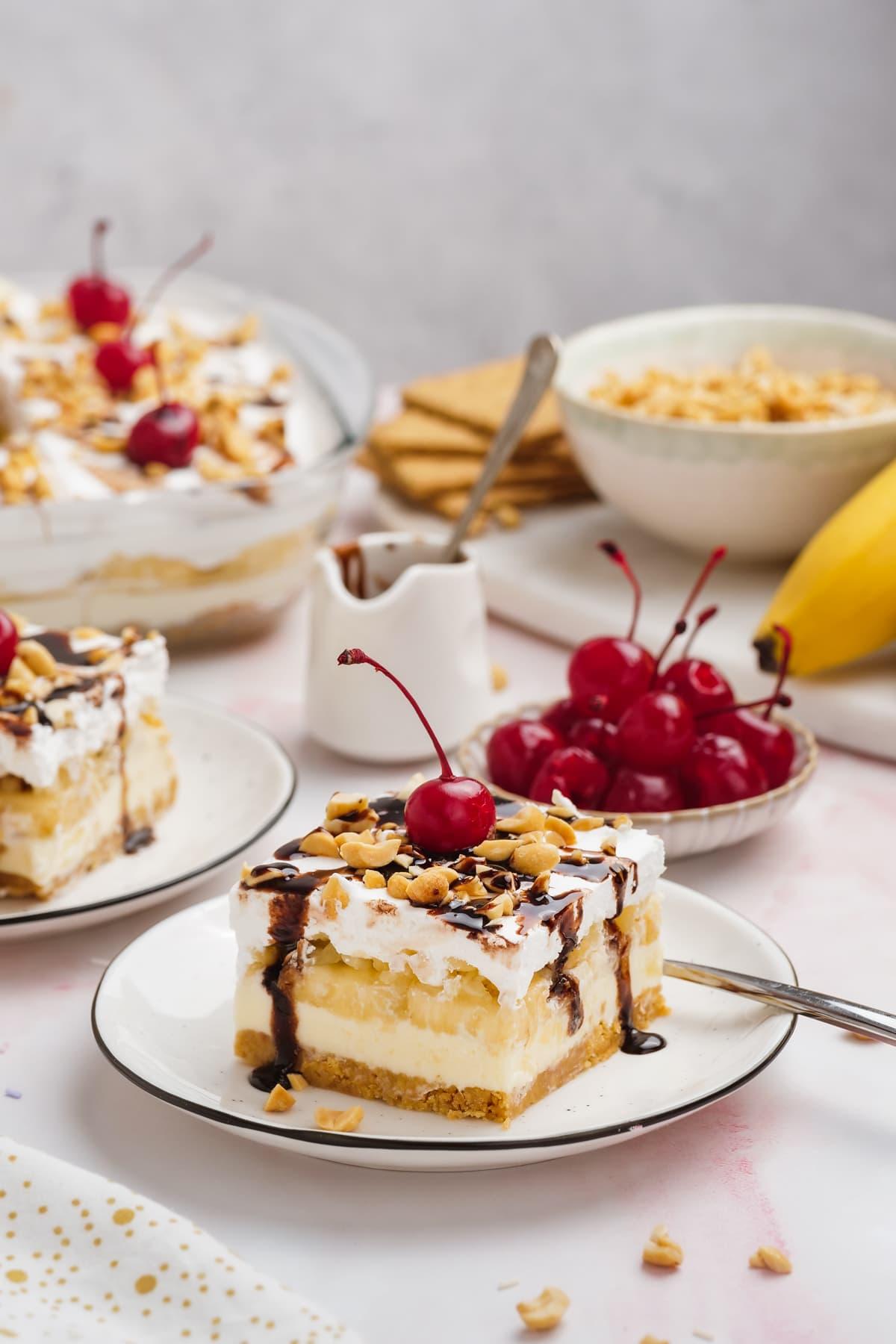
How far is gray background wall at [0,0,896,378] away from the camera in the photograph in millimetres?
3512

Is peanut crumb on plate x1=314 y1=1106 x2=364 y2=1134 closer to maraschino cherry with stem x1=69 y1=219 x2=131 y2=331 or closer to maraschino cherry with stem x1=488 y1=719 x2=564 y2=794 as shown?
maraschino cherry with stem x1=488 y1=719 x2=564 y2=794

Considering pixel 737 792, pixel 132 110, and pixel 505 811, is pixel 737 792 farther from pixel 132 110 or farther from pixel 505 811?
pixel 132 110

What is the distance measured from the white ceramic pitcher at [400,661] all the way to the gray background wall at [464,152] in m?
2.28

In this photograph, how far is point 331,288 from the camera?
387 centimetres

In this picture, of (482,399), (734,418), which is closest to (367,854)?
(734,418)

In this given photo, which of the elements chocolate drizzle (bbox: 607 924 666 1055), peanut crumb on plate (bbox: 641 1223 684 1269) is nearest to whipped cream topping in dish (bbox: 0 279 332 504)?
chocolate drizzle (bbox: 607 924 666 1055)

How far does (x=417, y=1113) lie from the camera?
100 cm

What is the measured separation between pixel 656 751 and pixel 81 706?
1.55 ft

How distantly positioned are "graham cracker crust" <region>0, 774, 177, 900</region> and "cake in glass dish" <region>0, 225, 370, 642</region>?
1.17ft

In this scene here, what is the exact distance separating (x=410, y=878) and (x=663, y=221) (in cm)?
322

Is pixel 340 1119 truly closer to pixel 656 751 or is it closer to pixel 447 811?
pixel 447 811

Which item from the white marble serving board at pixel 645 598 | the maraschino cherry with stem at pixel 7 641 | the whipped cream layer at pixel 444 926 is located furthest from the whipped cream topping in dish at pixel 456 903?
the white marble serving board at pixel 645 598

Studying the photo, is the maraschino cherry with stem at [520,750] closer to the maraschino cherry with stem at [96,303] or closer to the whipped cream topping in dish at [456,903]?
the whipped cream topping in dish at [456,903]

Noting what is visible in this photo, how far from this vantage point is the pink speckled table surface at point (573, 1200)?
0.88 meters
